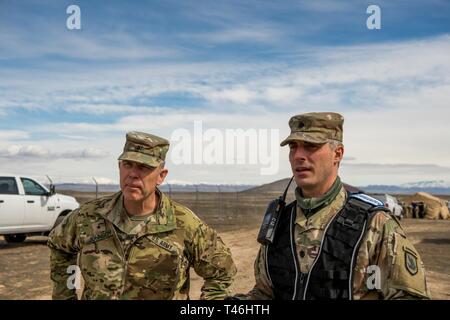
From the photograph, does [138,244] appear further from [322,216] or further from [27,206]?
[27,206]

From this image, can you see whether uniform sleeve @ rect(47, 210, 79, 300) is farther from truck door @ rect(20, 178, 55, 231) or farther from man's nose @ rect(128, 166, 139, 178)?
truck door @ rect(20, 178, 55, 231)

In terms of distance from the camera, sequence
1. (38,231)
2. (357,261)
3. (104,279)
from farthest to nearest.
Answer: (38,231), (104,279), (357,261)

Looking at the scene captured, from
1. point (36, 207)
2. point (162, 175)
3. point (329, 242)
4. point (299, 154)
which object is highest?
point (299, 154)

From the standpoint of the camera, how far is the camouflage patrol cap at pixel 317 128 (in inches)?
110

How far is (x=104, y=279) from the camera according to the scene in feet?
11.4

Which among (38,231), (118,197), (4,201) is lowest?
(38,231)

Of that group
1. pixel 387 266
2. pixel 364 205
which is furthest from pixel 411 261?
pixel 364 205

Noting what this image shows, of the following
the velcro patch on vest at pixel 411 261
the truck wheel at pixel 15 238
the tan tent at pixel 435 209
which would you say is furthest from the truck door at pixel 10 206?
the tan tent at pixel 435 209

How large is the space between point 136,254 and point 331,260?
4.70ft

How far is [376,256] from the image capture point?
8.43 ft

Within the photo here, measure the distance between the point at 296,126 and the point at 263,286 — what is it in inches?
36.7

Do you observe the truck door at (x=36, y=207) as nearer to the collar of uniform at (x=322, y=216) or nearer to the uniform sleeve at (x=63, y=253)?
the uniform sleeve at (x=63, y=253)
